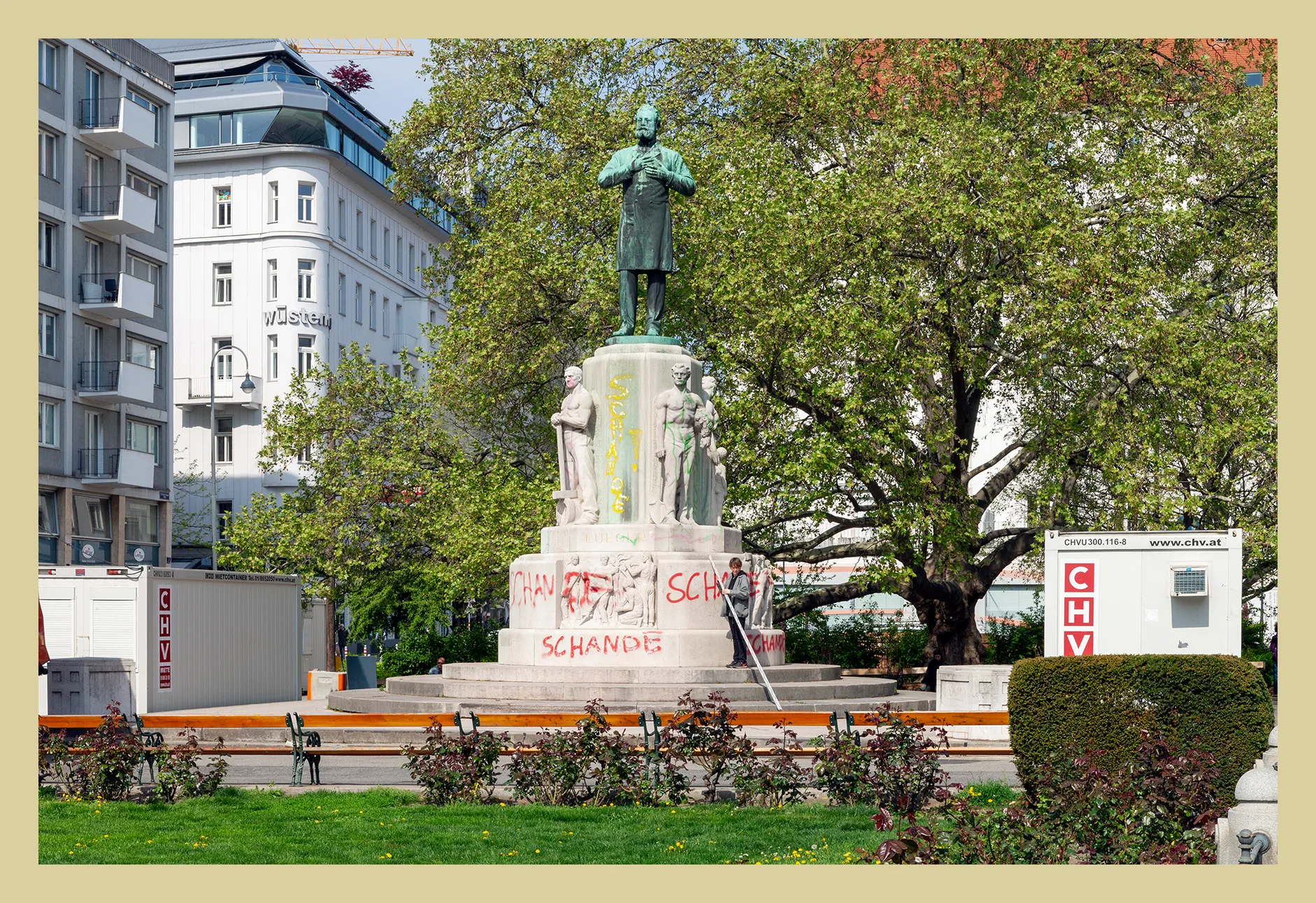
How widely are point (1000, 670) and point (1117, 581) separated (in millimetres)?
2090

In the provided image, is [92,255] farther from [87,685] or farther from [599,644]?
[599,644]

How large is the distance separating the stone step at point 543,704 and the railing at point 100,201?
30.0 metres

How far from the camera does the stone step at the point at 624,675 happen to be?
21.3m

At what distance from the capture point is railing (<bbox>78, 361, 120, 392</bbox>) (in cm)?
4959

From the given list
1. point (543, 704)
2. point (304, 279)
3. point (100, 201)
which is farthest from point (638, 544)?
point (304, 279)

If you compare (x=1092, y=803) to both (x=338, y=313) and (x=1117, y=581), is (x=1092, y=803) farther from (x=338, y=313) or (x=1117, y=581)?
(x=338, y=313)

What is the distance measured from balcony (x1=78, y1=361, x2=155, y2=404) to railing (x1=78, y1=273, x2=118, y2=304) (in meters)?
1.76

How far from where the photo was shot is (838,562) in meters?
64.1

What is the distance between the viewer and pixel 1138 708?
13047 mm

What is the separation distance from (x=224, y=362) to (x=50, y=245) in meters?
17.2

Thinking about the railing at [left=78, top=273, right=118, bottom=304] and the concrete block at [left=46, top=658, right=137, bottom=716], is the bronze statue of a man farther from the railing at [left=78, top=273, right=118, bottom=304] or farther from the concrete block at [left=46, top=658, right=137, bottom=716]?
the railing at [left=78, top=273, right=118, bottom=304]

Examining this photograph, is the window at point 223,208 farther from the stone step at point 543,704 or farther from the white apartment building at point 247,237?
the stone step at point 543,704

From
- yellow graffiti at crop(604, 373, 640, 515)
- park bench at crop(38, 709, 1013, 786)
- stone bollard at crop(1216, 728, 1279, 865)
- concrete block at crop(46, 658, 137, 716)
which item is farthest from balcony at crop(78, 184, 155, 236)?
stone bollard at crop(1216, 728, 1279, 865)

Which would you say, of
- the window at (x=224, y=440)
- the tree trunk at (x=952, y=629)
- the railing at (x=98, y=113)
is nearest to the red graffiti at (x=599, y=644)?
the tree trunk at (x=952, y=629)
